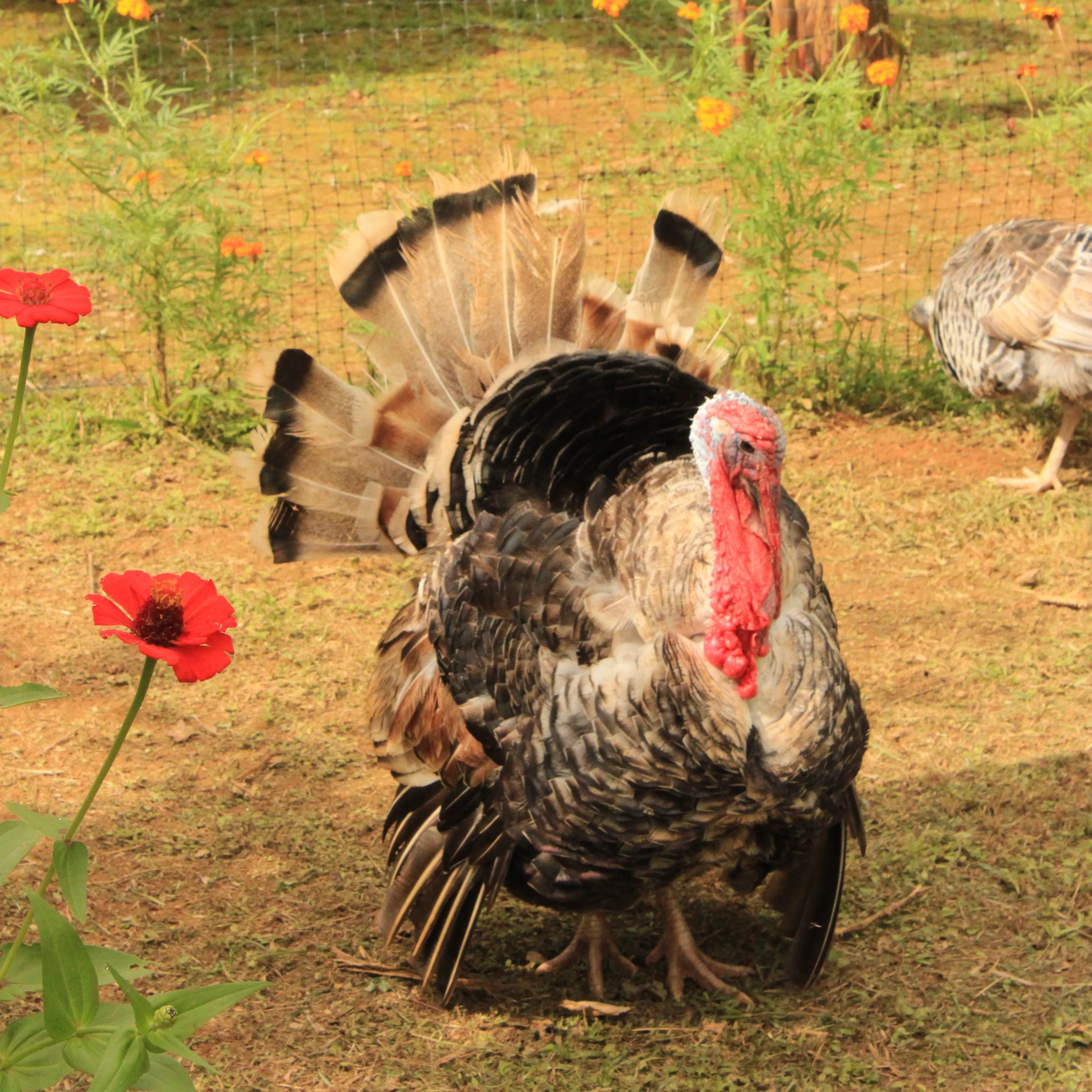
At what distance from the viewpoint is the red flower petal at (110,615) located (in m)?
1.73

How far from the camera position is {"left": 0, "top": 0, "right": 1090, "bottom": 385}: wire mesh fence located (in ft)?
23.4

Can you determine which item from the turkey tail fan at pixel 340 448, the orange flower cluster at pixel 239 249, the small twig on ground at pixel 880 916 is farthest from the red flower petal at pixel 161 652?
the orange flower cluster at pixel 239 249

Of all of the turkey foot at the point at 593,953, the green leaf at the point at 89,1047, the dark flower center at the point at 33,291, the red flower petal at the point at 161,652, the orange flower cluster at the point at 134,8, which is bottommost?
the turkey foot at the point at 593,953

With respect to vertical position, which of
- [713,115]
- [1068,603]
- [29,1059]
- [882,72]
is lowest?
[1068,603]

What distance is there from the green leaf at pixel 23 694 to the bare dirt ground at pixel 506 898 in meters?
1.38

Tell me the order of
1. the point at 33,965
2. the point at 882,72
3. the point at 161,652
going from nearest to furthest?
the point at 161,652 → the point at 33,965 → the point at 882,72

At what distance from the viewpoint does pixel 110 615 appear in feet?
5.74

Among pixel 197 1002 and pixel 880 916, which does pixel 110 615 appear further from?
pixel 880 916

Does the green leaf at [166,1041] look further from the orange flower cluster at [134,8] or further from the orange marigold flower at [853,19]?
the orange marigold flower at [853,19]

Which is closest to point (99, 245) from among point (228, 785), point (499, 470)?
point (228, 785)

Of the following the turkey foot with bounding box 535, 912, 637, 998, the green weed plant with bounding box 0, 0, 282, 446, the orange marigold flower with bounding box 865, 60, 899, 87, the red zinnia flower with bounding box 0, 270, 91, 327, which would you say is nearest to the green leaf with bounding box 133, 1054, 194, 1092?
the red zinnia flower with bounding box 0, 270, 91, 327

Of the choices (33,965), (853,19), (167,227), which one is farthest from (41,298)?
(853,19)

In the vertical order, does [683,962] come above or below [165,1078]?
below

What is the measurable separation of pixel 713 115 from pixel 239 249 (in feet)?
6.65
